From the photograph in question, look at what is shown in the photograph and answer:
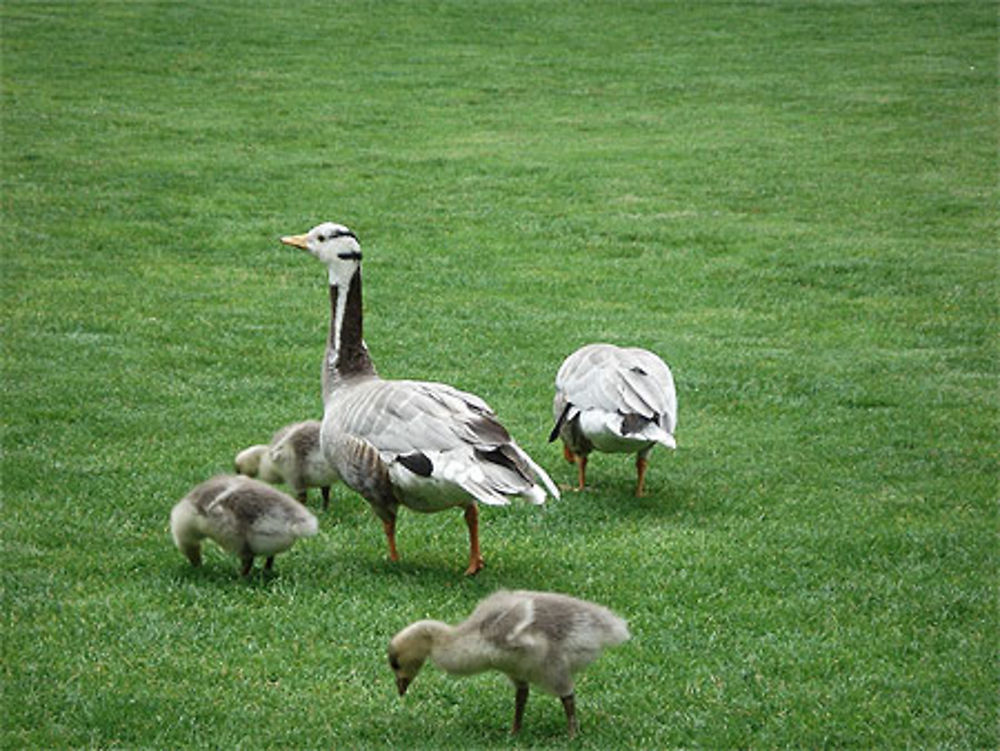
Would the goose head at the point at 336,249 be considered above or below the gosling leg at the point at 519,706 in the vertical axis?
above

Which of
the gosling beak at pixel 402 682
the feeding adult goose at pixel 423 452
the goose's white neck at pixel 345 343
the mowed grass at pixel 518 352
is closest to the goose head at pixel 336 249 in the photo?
the goose's white neck at pixel 345 343

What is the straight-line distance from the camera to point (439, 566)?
8.57m

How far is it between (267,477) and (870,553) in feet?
13.2

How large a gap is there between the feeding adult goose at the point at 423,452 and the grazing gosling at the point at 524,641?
1.43 m

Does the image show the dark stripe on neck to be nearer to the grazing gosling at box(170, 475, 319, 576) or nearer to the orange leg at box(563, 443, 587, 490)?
the grazing gosling at box(170, 475, 319, 576)

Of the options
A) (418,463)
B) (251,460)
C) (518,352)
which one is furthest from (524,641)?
(518,352)

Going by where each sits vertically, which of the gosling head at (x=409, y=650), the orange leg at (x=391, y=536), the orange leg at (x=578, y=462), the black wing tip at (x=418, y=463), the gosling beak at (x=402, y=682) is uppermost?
the black wing tip at (x=418, y=463)

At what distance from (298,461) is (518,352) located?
492 centimetres

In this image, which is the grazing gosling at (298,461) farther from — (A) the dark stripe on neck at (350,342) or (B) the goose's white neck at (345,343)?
(A) the dark stripe on neck at (350,342)

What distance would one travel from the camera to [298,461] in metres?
9.37

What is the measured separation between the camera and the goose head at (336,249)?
940 cm

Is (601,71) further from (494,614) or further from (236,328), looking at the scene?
(494,614)

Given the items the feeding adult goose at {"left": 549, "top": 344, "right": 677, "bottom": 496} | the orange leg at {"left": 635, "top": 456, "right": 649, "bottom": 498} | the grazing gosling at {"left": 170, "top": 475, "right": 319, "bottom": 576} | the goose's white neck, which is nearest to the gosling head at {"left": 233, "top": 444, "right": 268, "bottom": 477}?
the goose's white neck

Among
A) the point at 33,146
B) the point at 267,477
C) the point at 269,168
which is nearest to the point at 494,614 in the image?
the point at 267,477
